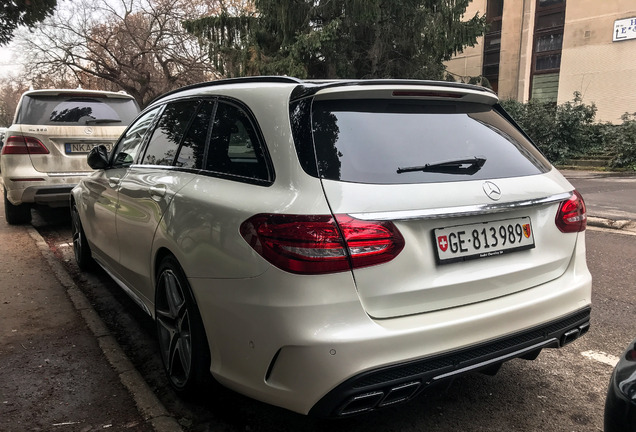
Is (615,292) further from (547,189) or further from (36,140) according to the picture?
(36,140)

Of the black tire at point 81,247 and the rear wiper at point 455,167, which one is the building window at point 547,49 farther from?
the rear wiper at point 455,167

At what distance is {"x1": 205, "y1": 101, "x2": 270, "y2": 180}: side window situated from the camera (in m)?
2.24

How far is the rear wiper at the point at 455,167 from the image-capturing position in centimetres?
217

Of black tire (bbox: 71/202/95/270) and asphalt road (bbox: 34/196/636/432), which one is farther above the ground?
black tire (bbox: 71/202/95/270)

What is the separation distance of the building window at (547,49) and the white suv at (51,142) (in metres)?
22.3

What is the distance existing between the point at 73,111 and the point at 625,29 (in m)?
21.4

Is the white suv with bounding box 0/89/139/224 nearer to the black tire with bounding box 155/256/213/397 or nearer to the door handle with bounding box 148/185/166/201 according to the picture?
the door handle with bounding box 148/185/166/201

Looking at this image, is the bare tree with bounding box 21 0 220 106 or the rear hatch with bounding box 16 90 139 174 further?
the bare tree with bounding box 21 0 220 106

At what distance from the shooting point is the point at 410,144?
7.34 feet

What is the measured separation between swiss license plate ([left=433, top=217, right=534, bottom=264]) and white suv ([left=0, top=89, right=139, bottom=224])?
5731 millimetres

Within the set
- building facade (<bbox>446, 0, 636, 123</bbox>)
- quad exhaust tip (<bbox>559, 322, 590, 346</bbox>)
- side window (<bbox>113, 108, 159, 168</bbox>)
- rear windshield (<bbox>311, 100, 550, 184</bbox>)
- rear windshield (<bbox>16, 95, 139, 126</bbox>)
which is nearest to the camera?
rear windshield (<bbox>311, 100, 550, 184</bbox>)

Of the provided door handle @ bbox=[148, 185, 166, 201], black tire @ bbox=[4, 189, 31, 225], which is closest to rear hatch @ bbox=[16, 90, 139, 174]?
black tire @ bbox=[4, 189, 31, 225]

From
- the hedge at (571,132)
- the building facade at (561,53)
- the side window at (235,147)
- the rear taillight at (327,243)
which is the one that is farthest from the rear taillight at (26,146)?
the building facade at (561,53)

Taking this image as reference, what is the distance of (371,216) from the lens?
6.30 feet
